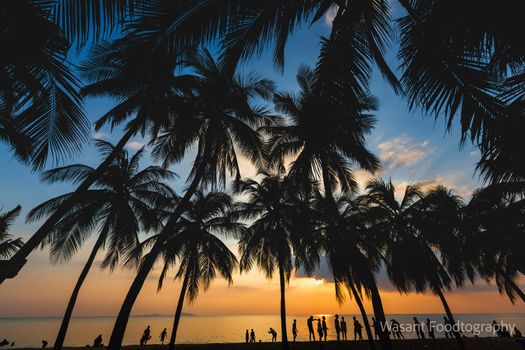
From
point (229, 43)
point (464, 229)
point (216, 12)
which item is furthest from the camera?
point (464, 229)

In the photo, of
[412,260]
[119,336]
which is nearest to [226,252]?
[119,336]

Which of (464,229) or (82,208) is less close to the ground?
(464,229)

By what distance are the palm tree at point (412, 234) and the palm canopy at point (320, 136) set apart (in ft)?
26.2

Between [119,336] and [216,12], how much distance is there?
9718 millimetres

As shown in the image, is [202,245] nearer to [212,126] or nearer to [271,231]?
[271,231]

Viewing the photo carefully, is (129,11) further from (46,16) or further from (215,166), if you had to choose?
(215,166)

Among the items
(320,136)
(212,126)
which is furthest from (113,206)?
(320,136)

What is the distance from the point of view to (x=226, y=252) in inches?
810

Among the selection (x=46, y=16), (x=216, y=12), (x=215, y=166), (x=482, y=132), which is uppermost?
(x=215, y=166)

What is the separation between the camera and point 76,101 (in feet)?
12.7

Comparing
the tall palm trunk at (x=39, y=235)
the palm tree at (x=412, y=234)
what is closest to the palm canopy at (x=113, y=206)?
A: the tall palm trunk at (x=39, y=235)

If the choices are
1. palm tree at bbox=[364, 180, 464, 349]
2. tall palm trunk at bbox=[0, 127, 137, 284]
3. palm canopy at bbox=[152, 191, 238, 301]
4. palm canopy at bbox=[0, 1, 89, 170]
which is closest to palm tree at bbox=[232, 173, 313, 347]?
palm canopy at bbox=[152, 191, 238, 301]

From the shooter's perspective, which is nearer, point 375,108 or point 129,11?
point 129,11

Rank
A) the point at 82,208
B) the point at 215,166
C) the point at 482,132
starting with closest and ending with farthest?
the point at 482,132, the point at 215,166, the point at 82,208
